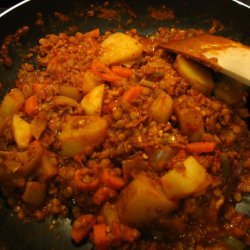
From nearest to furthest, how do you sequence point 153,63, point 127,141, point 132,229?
point 132,229
point 127,141
point 153,63

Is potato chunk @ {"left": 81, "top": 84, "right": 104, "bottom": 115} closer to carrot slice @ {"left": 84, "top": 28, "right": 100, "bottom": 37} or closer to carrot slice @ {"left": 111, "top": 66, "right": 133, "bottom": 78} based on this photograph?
carrot slice @ {"left": 111, "top": 66, "right": 133, "bottom": 78}

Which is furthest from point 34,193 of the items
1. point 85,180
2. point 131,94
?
point 131,94

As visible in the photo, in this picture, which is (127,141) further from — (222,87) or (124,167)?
(222,87)

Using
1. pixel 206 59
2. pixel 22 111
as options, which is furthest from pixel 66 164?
pixel 206 59

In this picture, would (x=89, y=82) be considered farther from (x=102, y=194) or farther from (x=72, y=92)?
(x=102, y=194)

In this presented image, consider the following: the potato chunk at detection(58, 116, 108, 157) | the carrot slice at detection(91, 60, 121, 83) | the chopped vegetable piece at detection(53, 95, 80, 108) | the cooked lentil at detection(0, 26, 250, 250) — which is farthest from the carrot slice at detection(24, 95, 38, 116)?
the carrot slice at detection(91, 60, 121, 83)

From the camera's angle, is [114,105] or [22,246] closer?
[22,246]

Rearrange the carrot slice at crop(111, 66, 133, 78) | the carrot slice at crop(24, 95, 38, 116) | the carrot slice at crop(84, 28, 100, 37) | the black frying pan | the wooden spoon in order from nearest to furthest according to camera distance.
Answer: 1. the wooden spoon
2. the carrot slice at crop(24, 95, 38, 116)
3. the carrot slice at crop(111, 66, 133, 78)
4. the black frying pan
5. the carrot slice at crop(84, 28, 100, 37)
